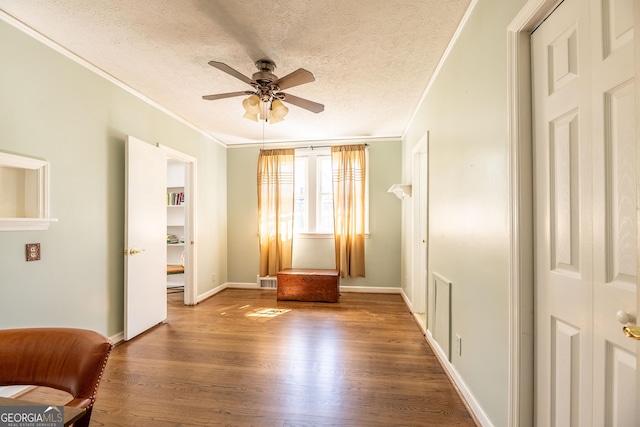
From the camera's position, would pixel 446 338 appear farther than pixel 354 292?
No

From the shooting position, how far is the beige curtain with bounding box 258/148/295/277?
4902mm

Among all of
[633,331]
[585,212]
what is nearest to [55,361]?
[633,331]

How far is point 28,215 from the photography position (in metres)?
2.08

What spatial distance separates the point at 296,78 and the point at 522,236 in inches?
73.2

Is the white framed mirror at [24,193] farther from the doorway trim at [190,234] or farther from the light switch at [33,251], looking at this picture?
the doorway trim at [190,234]

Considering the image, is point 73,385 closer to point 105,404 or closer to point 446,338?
point 105,404

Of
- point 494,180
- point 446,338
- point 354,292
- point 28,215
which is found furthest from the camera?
point 354,292

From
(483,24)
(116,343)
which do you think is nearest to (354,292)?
(116,343)

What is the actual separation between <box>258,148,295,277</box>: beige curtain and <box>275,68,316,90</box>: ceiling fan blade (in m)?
2.59

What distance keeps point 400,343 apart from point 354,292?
199 cm

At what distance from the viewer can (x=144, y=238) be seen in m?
3.10

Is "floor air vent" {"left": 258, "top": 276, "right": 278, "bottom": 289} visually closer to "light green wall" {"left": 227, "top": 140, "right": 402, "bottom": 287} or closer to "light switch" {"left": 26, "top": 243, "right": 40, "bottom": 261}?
"light green wall" {"left": 227, "top": 140, "right": 402, "bottom": 287}

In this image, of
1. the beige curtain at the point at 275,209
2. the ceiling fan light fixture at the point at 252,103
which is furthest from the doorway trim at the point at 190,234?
the ceiling fan light fixture at the point at 252,103

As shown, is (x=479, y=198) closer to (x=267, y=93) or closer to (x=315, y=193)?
(x=267, y=93)
